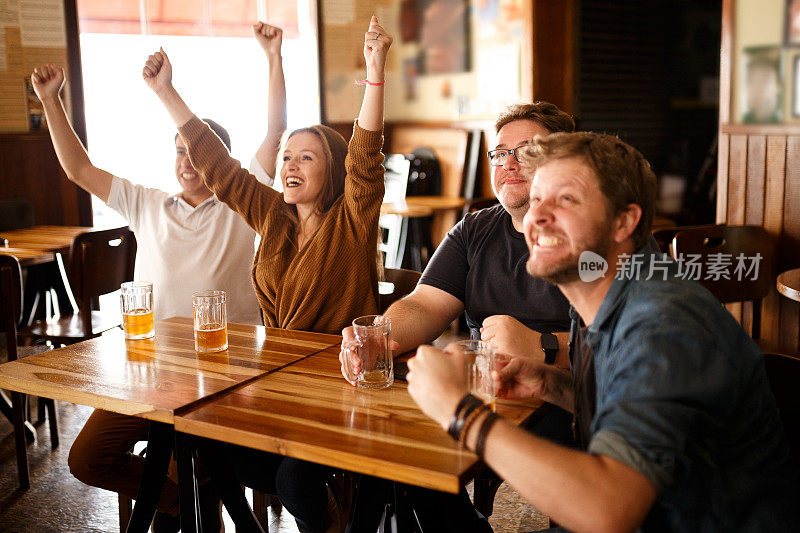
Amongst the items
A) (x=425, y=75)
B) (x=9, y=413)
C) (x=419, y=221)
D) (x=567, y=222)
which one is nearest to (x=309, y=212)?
(x=567, y=222)

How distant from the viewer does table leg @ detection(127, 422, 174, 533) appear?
5.81 ft

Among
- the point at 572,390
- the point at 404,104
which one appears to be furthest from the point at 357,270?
the point at 404,104

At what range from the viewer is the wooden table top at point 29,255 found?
131 inches

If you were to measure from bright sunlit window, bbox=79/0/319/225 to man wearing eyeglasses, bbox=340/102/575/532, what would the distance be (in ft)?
11.3

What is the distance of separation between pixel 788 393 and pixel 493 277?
0.83m

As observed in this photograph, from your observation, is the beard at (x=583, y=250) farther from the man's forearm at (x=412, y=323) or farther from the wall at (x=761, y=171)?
the wall at (x=761, y=171)

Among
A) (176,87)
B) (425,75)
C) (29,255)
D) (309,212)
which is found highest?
(425,75)

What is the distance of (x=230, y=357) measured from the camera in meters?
1.82

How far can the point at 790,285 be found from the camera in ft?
8.49

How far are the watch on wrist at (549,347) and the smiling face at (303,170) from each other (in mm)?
866

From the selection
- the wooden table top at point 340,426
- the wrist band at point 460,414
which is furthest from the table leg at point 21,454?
the wrist band at point 460,414

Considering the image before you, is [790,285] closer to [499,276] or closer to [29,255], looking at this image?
[499,276]

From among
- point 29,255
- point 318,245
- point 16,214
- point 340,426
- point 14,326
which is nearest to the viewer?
point 340,426

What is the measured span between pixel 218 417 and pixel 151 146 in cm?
473
